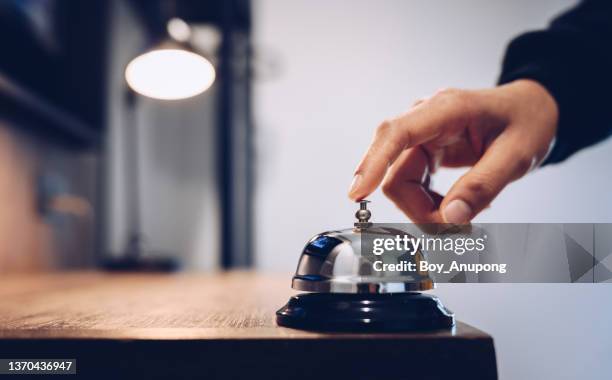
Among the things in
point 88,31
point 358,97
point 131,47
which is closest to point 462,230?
point 358,97

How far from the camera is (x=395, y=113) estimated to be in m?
0.86

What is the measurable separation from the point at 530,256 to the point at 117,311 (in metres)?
0.49

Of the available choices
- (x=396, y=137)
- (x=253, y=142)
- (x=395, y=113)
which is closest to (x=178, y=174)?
(x=253, y=142)

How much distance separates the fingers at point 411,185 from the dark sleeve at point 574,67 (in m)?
0.25

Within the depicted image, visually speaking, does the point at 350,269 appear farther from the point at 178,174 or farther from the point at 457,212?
the point at 178,174

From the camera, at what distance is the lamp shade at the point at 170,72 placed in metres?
1.37

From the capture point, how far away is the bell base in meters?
0.41

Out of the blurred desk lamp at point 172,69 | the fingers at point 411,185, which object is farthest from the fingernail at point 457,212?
the blurred desk lamp at point 172,69

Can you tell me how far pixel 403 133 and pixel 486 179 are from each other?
0.45 ft

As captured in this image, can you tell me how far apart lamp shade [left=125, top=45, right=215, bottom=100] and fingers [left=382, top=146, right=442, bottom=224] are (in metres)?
0.80

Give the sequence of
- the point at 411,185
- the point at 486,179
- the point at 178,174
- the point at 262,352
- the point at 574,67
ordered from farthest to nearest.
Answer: the point at 178,174 < the point at 574,67 < the point at 411,185 < the point at 486,179 < the point at 262,352

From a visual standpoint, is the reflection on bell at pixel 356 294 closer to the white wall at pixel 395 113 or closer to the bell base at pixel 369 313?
the bell base at pixel 369 313

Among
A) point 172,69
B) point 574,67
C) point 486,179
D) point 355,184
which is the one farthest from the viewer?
point 172,69

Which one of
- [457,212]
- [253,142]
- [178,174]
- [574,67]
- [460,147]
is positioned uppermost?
[253,142]
